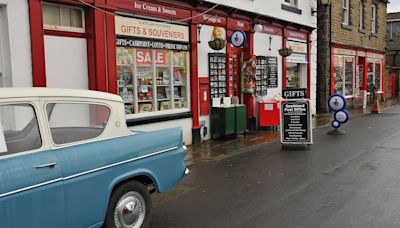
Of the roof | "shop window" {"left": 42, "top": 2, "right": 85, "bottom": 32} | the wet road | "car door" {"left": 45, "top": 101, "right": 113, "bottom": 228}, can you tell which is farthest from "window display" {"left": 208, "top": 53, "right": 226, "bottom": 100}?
"car door" {"left": 45, "top": 101, "right": 113, "bottom": 228}

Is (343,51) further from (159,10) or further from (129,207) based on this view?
(129,207)

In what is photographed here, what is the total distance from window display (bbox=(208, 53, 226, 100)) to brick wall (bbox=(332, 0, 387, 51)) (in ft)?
31.1

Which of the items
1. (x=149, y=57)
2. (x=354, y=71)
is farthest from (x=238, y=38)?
(x=354, y=71)

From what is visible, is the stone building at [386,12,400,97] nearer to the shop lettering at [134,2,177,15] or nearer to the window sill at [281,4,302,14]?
the window sill at [281,4,302,14]

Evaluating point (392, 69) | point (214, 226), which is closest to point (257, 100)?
point (214, 226)

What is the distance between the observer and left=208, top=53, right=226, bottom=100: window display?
11907mm

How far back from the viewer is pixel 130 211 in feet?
14.7

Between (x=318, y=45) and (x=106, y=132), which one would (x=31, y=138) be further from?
(x=318, y=45)

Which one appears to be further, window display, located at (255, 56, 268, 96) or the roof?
window display, located at (255, 56, 268, 96)

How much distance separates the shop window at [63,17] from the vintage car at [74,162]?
3992 millimetres

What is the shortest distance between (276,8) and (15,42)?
10.0m

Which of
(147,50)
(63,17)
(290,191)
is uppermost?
(63,17)

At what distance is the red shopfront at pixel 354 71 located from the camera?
67.6ft

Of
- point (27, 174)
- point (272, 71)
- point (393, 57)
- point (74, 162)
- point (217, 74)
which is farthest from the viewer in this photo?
point (393, 57)
